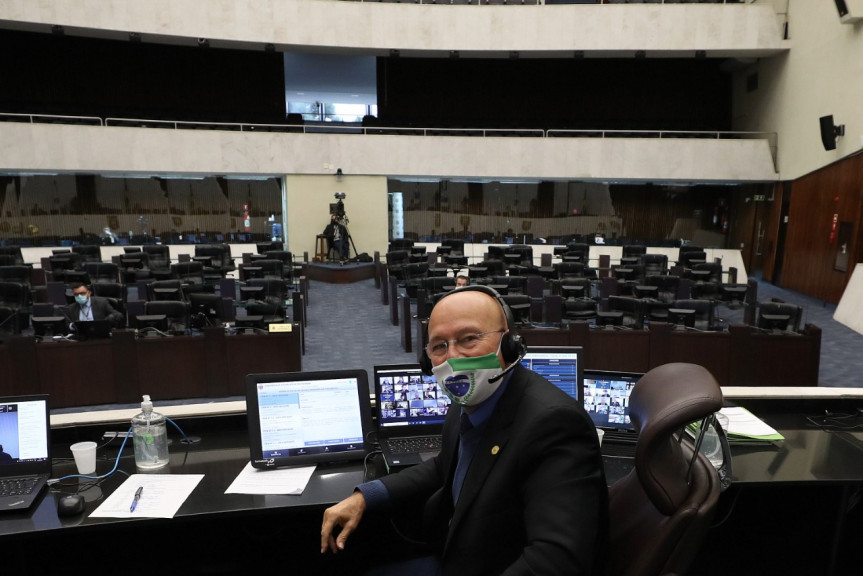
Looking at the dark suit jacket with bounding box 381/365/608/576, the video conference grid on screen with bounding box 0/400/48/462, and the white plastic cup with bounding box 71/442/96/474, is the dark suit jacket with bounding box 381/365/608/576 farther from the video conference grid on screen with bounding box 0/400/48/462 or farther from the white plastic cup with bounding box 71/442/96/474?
the video conference grid on screen with bounding box 0/400/48/462

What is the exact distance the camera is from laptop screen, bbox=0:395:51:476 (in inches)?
106

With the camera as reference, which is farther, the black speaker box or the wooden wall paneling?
the black speaker box

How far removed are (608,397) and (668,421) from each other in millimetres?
1728

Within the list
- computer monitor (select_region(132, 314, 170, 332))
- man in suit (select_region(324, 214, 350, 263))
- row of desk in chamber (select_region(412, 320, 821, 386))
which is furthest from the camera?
man in suit (select_region(324, 214, 350, 263))

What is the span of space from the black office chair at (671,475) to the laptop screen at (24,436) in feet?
7.92

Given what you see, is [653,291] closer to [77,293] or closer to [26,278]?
[77,293]

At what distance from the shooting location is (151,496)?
253cm

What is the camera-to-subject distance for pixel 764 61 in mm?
17875

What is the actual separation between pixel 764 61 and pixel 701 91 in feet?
9.42

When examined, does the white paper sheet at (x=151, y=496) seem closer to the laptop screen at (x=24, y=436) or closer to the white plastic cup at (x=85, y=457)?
the white plastic cup at (x=85, y=457)

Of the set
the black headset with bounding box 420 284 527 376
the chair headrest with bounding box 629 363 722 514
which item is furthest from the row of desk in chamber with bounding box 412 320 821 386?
the chair headrest with bounding box 629 363 722 514

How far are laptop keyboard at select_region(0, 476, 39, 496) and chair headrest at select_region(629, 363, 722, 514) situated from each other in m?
2.39

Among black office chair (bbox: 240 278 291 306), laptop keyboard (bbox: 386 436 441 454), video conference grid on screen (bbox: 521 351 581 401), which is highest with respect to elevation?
video conference grid on screen (bbox: 521 351 581 401)

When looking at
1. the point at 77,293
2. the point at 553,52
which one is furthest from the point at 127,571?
the point at 553,52
